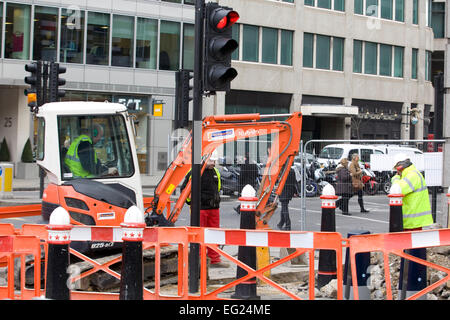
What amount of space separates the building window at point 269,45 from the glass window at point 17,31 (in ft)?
44.0

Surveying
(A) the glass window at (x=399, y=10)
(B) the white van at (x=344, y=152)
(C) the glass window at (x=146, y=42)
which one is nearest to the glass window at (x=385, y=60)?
(A) the glass window at (x=399, y=10)

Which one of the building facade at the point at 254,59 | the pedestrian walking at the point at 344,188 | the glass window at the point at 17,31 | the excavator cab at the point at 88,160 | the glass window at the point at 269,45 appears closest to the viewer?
the excavator cab at the point at 88,160

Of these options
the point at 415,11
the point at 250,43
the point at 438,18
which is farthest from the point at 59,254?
the point at 438,18

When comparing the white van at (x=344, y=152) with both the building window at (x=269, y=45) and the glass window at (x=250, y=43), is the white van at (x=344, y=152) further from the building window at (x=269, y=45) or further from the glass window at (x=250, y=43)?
the building window at (x=269, y=45)

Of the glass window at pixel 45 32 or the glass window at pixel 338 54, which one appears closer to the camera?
the glass window at pixel 45 32

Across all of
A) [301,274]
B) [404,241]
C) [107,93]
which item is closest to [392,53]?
[107,93]

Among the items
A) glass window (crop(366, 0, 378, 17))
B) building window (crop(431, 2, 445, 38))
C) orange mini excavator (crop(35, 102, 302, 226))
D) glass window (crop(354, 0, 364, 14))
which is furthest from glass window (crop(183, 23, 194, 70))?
orange mini excavator (crop(35, 102, 302, 226))

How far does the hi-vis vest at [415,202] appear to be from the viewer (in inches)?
347

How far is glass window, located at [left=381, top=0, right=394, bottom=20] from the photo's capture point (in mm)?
43719

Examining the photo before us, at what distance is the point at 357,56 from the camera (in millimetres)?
42906

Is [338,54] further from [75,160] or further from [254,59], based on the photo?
[75,160]
